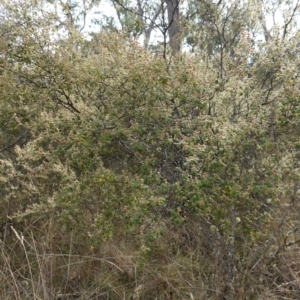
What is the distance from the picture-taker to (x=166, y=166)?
9.29ft

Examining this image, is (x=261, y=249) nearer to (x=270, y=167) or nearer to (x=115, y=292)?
(x=270, y=167)

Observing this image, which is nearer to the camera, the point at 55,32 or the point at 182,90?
the point at 182,90

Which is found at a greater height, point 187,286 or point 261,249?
point 261,249

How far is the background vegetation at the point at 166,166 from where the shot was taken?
8.66 ft

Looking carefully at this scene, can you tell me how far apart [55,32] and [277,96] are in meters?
1.84

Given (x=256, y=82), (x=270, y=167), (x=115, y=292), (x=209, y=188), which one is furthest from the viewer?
(x=256, y=82)

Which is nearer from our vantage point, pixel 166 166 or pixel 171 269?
pixel 166 166

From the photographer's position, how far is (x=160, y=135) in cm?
269

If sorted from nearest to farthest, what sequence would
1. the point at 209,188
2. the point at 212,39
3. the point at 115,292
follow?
1. the point at 209,188
2. the point at 115,292
3. the point at 212,39

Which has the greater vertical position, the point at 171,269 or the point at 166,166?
the point at 166,166

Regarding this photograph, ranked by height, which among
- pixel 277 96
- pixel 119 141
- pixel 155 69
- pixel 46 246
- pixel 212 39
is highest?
pixel 212 39

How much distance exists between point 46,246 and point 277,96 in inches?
81.2

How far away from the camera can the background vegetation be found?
264cm

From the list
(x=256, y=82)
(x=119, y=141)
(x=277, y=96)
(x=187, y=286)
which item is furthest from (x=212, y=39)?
(x=187, y=286)
